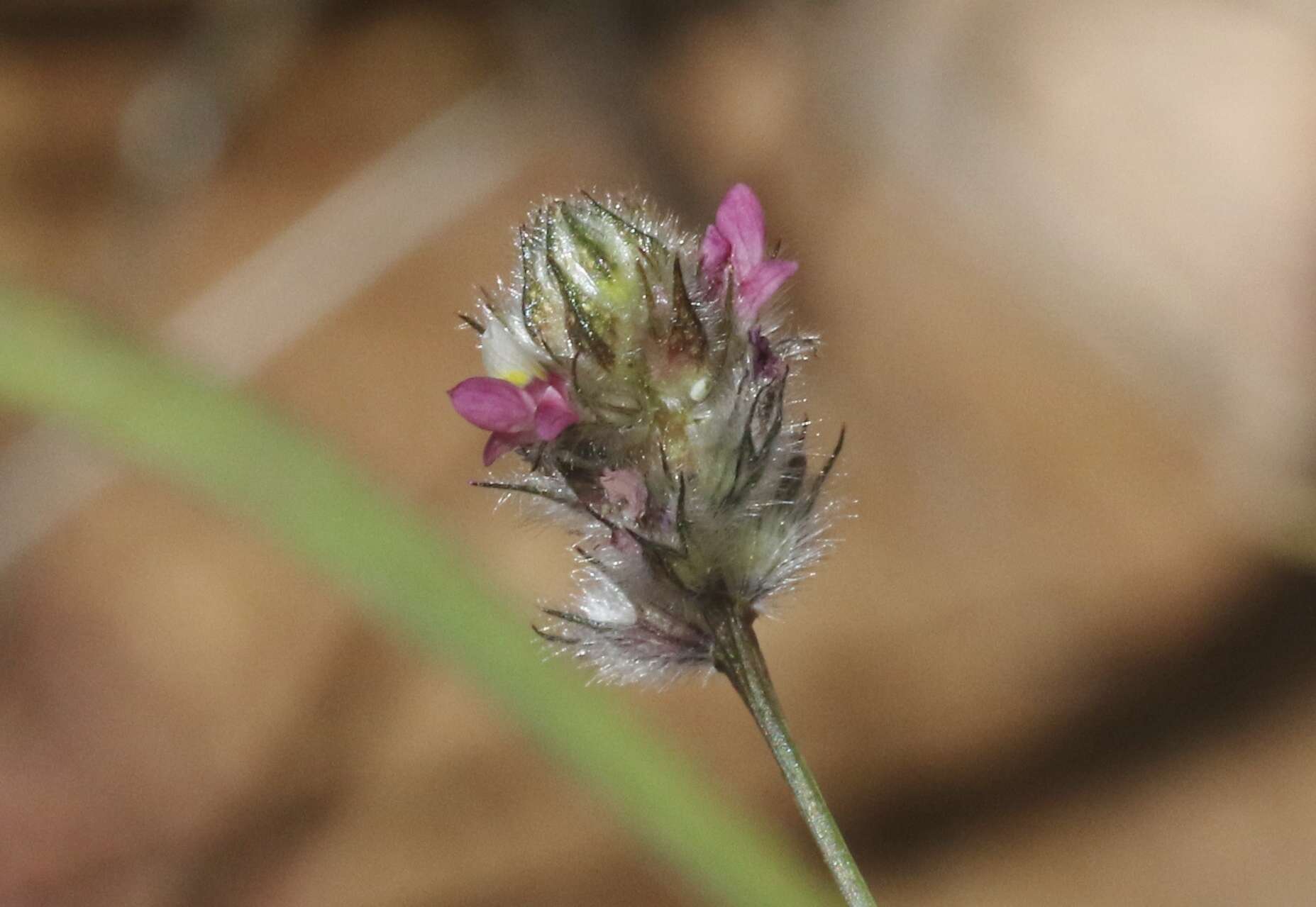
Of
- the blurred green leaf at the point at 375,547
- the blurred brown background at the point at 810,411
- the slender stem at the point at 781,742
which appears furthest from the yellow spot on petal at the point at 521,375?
the blurred brown background at the point at 810,411

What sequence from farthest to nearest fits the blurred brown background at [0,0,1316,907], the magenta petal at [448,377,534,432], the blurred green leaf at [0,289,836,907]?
the blurred brown background at [0,0,1316,907] < the blurred green leaf at [0,289,836,907] < the magenta petal at [448,377,534,432]

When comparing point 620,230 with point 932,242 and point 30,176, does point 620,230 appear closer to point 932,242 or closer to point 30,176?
point 932,242

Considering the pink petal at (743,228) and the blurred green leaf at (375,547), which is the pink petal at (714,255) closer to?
the pink petal at (743,228)

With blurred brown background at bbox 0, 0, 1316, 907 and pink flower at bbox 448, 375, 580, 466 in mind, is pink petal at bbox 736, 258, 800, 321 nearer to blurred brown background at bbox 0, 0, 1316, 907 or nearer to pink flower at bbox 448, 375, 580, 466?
pink flower at bbox 448, 375, 580, 466

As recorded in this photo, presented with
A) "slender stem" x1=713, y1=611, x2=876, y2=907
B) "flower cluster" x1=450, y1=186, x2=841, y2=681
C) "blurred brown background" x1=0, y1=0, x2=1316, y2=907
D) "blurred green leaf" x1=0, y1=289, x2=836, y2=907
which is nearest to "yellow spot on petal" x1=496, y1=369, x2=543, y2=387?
"flower cluster" x1=450, y1=186, x2=841, y2=681

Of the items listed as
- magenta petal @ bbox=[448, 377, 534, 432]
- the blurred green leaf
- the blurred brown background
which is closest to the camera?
magenta petal @ bbox=[448, 377, 534, 432]

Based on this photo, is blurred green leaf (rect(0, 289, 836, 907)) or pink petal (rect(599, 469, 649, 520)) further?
blurred green leaf (rect(0, 289, 836, 907))

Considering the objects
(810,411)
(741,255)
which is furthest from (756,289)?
(810,411)

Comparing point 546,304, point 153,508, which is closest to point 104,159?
point 153,508

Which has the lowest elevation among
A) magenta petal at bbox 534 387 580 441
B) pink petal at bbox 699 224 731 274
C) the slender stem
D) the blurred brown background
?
the slender stem
